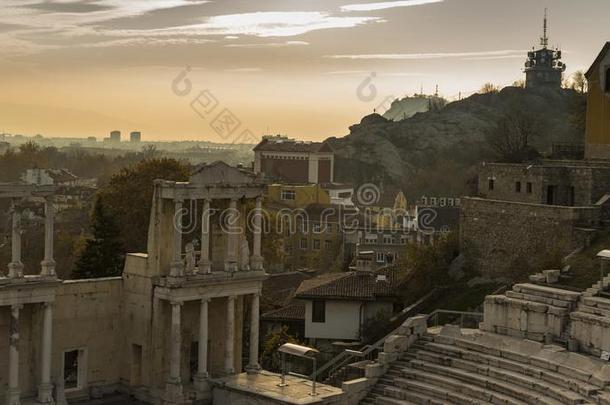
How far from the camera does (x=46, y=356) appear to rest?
2841 cm

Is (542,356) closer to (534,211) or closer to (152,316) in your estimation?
(152,316)

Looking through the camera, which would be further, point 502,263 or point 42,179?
point 502,263

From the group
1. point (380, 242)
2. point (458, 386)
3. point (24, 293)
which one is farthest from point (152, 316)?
point (380, 242)

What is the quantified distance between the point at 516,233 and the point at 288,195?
54382mm

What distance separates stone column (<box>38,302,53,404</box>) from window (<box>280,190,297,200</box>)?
65743 millimetres

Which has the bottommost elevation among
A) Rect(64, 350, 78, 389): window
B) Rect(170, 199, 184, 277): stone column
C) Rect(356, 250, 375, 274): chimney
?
Rect(64, 350, 78, 389): window

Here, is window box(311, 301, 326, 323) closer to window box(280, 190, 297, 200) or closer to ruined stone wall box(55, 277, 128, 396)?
ruined stone wall box(55, 277, 128, 396)

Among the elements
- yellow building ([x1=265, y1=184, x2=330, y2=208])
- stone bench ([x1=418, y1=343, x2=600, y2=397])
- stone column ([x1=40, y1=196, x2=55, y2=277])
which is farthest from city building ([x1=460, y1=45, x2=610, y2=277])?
yellow building ([x1=265, y1=184, x2=330, y2=208])

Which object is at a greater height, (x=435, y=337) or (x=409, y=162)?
(x=409, y=162)

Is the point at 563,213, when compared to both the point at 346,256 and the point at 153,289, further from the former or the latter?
the point at 346,256

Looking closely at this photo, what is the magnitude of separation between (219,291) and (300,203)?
6294 cm

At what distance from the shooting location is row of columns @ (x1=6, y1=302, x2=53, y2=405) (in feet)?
91.4

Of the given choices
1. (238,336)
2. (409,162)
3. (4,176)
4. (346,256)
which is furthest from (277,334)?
(409,162)

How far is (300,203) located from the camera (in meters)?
94.2
